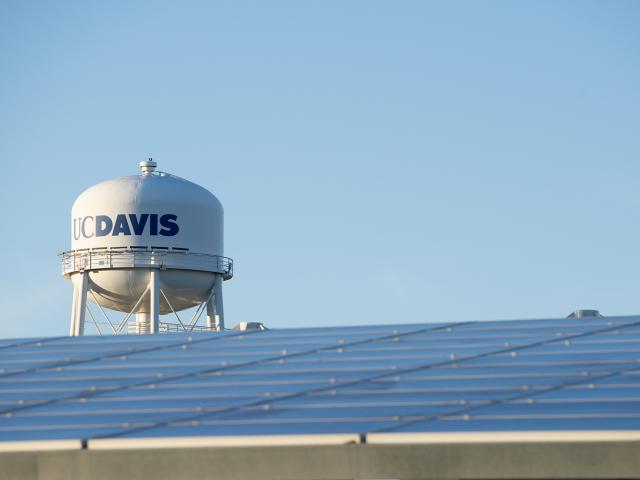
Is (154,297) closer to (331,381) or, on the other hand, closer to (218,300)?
(218,300)

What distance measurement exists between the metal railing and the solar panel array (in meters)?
28.0

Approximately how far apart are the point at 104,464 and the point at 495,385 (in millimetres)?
5952

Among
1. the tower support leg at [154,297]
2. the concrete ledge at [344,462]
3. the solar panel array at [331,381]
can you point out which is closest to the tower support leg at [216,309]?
the tower support leg at [154,297]

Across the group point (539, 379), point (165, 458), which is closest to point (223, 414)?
point (165, 458)

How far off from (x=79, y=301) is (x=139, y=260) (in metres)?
3.46

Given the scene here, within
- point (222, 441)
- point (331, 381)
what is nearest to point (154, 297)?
point (331, 381)

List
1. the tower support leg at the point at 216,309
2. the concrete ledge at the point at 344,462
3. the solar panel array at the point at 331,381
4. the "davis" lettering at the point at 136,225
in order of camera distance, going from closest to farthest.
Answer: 1. the concrete ledge at the point at 344,462
2. the solar panel array at the point at 331,381
3. the "davis" lettering at the point at 136,225
4. the tower support leg at the point at 216,309

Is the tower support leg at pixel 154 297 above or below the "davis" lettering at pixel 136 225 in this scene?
below

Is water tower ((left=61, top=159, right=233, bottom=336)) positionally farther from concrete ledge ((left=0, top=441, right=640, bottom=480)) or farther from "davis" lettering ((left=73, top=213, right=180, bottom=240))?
concrete ledge ((left=0, top=441, right=640, bottom=480))

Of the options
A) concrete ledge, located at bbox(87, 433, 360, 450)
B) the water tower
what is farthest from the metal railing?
concrete ledge, located at bbox(87, 433, 360, 450)

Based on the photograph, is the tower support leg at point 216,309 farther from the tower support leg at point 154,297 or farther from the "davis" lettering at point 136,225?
the "davis" lettering at point 136,225

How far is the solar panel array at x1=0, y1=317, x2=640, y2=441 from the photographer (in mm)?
18859

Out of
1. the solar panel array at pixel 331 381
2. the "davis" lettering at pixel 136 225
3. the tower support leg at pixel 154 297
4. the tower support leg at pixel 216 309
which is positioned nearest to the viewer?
the solar panel array at pixel 331 381

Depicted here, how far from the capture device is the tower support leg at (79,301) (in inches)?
2220
